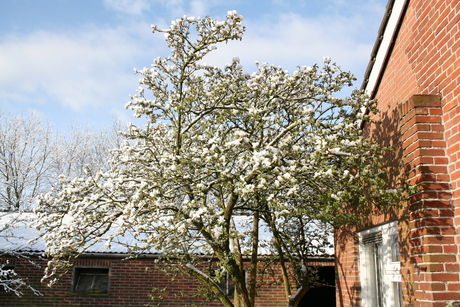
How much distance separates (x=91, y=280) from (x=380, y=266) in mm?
10406

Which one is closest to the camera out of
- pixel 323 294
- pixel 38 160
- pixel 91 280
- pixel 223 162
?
pixel 223 162

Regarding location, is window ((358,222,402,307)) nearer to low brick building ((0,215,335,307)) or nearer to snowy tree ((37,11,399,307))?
snowy tree ((37,11,399,307))

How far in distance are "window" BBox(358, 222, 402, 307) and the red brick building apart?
0.5 inches

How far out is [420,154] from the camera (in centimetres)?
468

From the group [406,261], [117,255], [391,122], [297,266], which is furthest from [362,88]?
[117,255]

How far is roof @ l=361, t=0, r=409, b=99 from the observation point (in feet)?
19.6

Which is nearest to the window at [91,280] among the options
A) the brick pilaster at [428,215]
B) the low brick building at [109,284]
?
the low brick building at [109,284]

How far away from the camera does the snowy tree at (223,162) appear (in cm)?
602

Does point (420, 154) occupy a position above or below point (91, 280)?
above

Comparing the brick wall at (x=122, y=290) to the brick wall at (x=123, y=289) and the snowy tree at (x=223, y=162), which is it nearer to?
the brick wall at (x=123, y=289)

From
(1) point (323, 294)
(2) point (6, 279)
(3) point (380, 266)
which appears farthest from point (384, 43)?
(2) point (6, 279)

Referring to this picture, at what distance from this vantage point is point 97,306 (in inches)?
533

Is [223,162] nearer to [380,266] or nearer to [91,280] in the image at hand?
[380,266]

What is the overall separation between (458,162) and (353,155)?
5.17 feet
